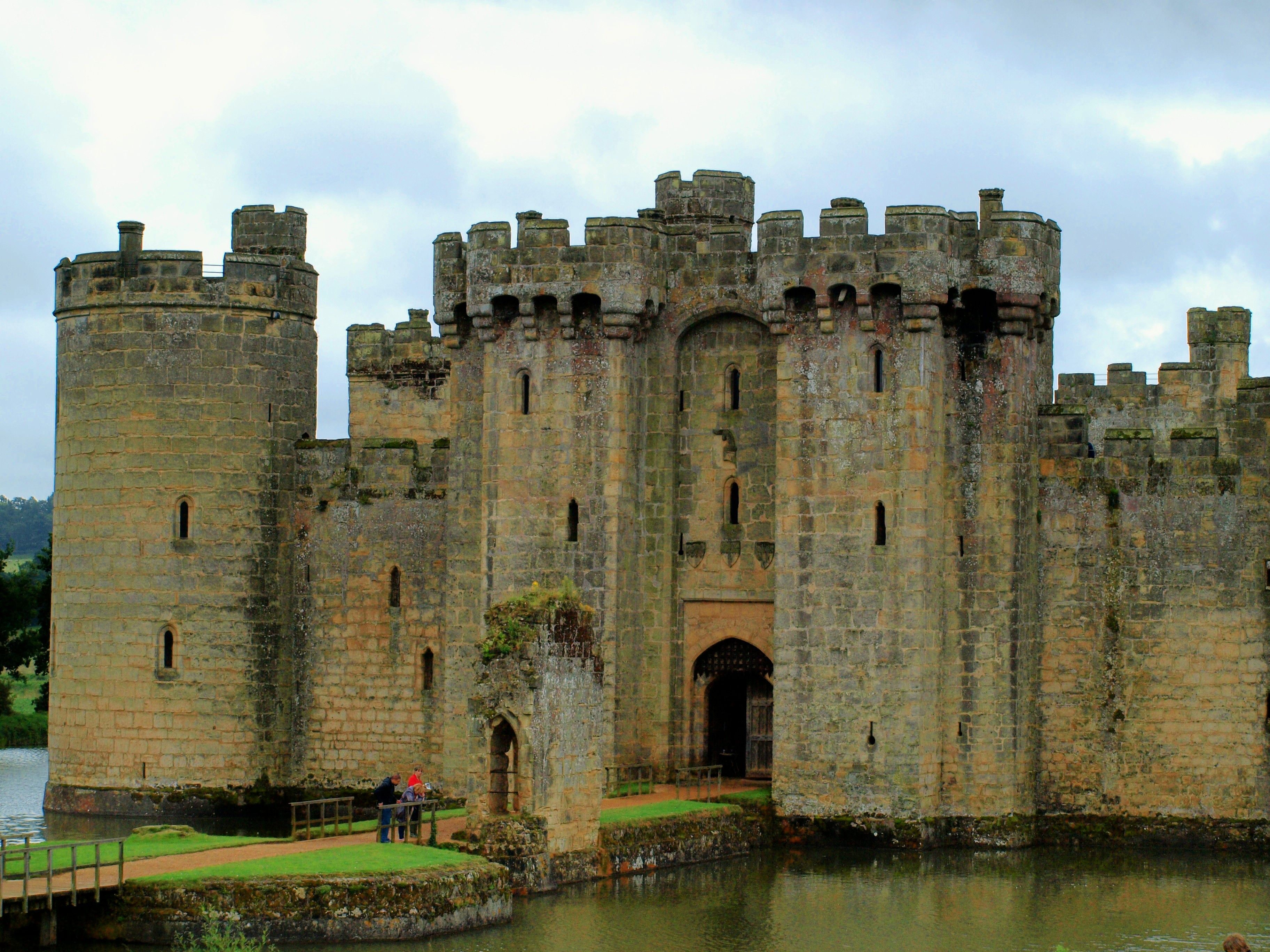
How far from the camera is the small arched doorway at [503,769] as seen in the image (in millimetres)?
32188

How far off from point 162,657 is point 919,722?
1419 centimetres

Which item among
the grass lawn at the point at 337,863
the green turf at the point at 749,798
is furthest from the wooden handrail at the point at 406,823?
the green turf at the point at 749,798

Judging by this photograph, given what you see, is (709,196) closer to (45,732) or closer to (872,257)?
(872,257)

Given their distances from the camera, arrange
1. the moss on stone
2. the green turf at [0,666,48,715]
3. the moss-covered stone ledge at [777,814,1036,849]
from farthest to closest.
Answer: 1. the green turf at [0,666,48,715]
2. the moss-covered stone ledge at [777,814,1036,849]
3. the moss on stone

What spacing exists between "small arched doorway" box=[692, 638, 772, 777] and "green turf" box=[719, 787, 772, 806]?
144 cm

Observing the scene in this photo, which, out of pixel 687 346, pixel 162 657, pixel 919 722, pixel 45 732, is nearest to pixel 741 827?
pixel 919 722

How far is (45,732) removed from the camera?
5847 cm

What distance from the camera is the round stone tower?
40562mm

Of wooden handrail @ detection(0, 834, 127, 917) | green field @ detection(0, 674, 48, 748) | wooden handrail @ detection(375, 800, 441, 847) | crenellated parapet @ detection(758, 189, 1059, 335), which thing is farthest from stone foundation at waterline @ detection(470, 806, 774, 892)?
green field @ detection(0, 674, 48, 748)

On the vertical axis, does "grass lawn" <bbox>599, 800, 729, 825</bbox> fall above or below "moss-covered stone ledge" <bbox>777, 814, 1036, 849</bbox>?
above

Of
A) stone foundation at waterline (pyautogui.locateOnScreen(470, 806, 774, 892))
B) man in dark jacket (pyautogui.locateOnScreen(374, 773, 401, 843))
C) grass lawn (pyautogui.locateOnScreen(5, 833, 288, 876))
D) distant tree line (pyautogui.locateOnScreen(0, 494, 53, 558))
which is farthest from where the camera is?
distant tree line (pyautogui.locateOnScreen(0, 494, 53, 558))

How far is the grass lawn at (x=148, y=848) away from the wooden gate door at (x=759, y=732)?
32.3 feet

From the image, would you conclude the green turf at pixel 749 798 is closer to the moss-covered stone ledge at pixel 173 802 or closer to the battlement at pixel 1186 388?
the moss-covered stone ledge at pixel 173 802

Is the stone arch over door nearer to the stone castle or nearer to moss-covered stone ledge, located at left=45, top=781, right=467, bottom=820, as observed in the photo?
the stone castle
